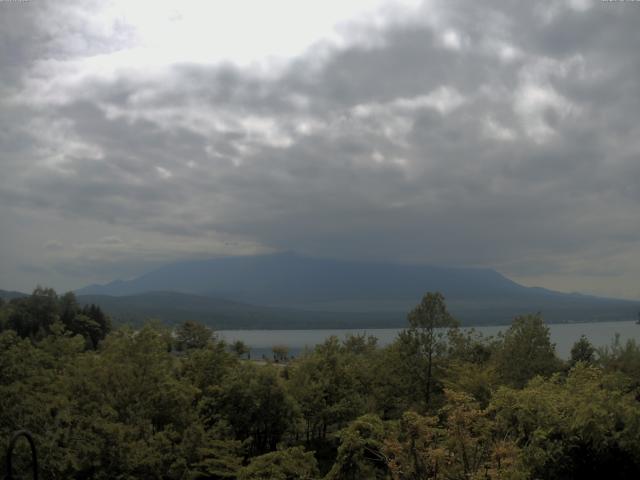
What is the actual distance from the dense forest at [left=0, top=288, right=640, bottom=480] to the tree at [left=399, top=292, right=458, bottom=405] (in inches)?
2.3

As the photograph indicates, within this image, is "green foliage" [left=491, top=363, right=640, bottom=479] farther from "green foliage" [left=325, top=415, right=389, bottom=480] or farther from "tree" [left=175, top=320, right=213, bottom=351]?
"tree" [left=175, top=320, right=213, bottom=351]

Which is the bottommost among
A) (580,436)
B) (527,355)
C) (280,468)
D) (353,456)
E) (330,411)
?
(330,411)

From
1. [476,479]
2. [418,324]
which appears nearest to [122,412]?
[476,479]

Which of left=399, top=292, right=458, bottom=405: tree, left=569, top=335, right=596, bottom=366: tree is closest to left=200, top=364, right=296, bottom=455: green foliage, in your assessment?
left=399, top=292, right=458, bottom=405: tree

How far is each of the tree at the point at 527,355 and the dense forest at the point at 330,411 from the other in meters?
0.07

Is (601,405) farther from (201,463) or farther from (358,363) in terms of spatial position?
(358,363)

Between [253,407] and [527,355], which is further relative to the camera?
[527,355]

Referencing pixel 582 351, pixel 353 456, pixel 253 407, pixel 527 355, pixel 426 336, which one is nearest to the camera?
pixel 353 456

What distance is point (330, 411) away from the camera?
91.8 ft

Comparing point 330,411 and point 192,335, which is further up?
point 192,335

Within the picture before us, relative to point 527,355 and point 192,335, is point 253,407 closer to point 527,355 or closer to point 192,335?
point 527,355

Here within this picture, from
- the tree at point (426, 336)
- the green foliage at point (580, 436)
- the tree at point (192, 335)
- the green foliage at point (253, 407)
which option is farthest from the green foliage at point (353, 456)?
Answer: the tree at point (192, 335)

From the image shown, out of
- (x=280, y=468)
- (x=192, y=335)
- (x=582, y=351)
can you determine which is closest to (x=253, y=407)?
(x=280, y=468)

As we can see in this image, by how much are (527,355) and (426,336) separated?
5611 mm
